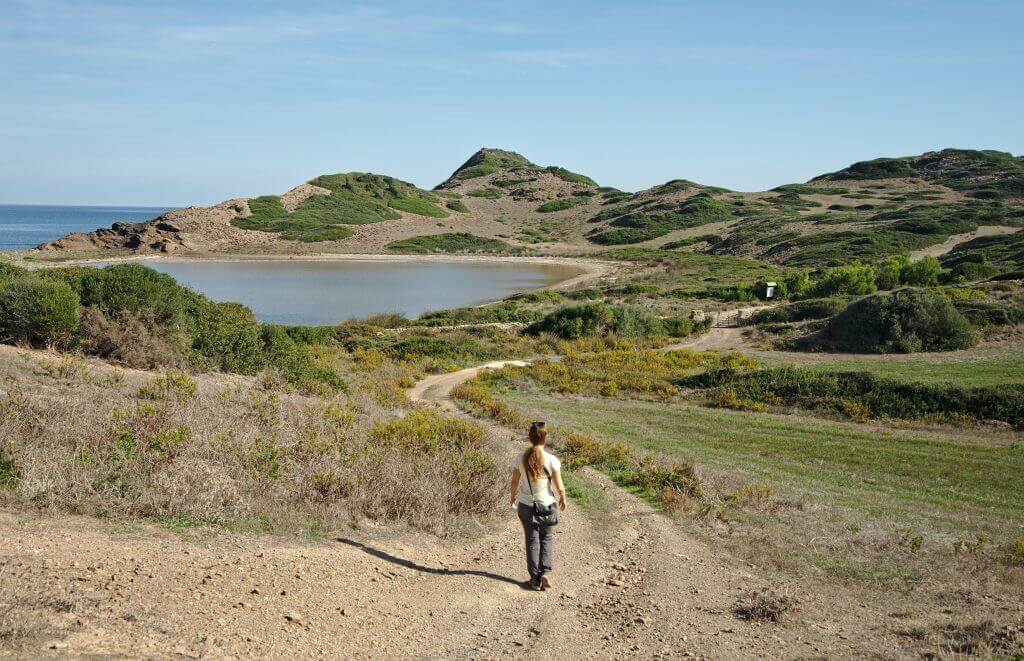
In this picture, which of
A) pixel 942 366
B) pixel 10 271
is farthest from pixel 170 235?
pixel 942 366

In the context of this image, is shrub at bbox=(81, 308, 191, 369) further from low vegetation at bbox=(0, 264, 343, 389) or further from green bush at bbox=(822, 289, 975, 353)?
green bush at bbox=(822, 289, 975, 353)

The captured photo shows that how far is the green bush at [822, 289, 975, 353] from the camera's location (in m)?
27.3

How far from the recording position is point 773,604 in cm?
666

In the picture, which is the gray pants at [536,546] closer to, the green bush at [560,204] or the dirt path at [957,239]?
the dirt path at [957,239]

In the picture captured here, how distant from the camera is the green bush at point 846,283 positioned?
4387 cm

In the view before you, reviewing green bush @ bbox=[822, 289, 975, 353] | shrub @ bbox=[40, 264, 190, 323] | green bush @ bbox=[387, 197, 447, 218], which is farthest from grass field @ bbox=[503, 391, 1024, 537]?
green bush @ bbox=[387, 197, 447, 218]

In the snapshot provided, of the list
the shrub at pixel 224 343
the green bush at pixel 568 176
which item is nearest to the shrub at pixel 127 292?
the shrub at pixel 224 343

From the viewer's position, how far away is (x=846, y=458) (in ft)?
49.0

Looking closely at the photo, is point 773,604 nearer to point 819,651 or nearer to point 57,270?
point 819,651

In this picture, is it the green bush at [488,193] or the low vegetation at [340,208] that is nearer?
the low vegetation at [340,208]

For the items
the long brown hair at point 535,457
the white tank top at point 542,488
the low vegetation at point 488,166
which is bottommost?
the white tank top at point 542,488

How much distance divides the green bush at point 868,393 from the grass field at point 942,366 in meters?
1.19

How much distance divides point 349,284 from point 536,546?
6060 centimetres

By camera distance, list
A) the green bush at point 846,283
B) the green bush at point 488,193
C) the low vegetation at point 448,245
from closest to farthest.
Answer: the green bush at point 846,283
the low vegetation at point 448,245
the green bush at point 488,193
